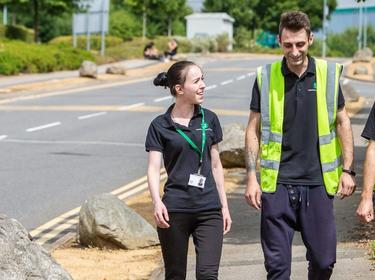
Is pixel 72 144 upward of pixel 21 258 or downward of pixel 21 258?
downward

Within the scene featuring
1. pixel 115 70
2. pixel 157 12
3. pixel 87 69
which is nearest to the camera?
pixel 87 69

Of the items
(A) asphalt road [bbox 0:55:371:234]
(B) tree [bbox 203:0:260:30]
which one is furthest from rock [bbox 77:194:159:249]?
(B) tree [bbox 203:0:260:30]

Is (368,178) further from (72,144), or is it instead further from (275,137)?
(72,144)

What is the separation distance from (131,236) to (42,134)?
1163cm

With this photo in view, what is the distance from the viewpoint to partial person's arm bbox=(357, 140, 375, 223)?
5625 mm

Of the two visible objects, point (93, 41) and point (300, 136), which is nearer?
point (300, 136)

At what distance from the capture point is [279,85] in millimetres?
5805

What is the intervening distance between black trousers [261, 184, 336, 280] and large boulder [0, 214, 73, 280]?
1.23 meters

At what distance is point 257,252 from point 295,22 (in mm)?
3231

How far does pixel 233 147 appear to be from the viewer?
15.2m

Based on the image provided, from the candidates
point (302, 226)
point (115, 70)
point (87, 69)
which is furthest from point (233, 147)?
point (115, 70)

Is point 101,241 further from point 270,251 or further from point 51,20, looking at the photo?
point 51,20

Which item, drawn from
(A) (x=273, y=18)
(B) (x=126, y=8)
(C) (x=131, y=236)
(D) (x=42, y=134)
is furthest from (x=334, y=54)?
(C) (x=131, y=236)

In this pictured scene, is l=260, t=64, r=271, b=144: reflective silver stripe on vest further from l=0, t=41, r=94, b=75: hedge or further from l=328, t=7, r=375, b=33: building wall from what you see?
l=328, t=7, r=375, b=33: building wall
